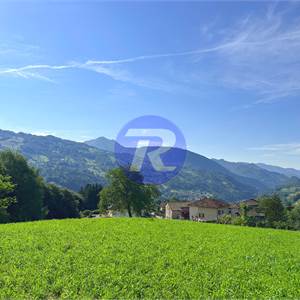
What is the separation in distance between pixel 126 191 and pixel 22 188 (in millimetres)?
17512

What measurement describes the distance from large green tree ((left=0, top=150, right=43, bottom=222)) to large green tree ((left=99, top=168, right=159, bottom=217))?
40.3 ft

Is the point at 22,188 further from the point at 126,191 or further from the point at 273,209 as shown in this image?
the point at 273,209

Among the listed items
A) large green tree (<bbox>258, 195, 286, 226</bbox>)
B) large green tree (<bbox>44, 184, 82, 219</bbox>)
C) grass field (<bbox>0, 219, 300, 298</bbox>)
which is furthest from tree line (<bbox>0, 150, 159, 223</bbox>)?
grass field (<bbox>0, 219, 300, 298</bbox>)

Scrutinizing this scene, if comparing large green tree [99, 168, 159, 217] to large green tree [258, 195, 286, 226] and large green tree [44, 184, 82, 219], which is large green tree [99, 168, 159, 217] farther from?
large green tree [258, 195, 286, 226]

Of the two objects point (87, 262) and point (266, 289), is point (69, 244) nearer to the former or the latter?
point (87, 262)

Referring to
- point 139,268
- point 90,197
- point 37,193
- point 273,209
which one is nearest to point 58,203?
point 37,193

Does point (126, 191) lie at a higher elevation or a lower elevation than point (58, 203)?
higher

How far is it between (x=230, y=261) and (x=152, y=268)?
A: 3627 millimetres

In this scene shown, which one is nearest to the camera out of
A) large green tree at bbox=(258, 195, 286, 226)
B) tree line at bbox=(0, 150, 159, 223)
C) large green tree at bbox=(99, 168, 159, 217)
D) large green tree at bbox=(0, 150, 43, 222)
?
tree line at bbox=(0, 150, 159, 223)

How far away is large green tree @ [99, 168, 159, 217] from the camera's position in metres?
68.5

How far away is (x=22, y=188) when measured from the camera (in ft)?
204

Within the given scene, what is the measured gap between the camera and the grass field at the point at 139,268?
36.8 ft

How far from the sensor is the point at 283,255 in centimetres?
1820

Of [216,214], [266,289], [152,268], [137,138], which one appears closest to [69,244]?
[152,268]
